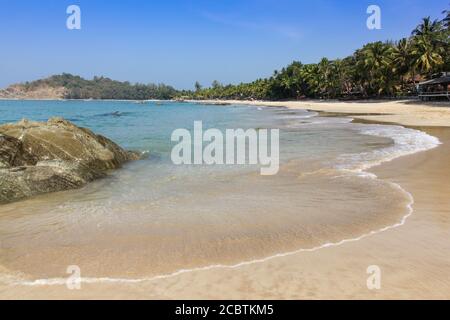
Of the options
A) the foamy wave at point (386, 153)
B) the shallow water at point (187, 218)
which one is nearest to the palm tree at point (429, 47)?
the foamy wave at point (386, 153)

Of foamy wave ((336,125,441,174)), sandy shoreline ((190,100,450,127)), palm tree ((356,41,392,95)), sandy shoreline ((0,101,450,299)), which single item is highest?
palm tree ((356,41,392,95))

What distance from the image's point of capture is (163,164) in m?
13.3

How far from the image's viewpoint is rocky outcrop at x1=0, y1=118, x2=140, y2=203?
8.88 metres

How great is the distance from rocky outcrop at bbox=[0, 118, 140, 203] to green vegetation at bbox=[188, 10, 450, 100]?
53.8m

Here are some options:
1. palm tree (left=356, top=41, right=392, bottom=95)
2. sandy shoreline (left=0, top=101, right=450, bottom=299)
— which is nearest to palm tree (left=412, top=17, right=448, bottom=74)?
palm tree (left=356, top=41, right=392, bottom=95)

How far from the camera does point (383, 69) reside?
A: 217 feet

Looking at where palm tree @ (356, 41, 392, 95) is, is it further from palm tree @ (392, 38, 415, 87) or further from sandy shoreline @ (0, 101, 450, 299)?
sandy shoreline @ (0, 101, 450, 299)

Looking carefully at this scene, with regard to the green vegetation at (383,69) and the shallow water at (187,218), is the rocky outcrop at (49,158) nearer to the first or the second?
the shallow water at (187,218)

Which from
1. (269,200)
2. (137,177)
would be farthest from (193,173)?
(269,200)

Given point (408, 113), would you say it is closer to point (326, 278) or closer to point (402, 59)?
point (402, 59)

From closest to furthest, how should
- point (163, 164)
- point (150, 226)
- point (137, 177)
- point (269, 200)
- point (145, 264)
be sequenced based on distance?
point (145, 264), point (150, 226), point (269, 200), point (137, 177), point (163, 164)
